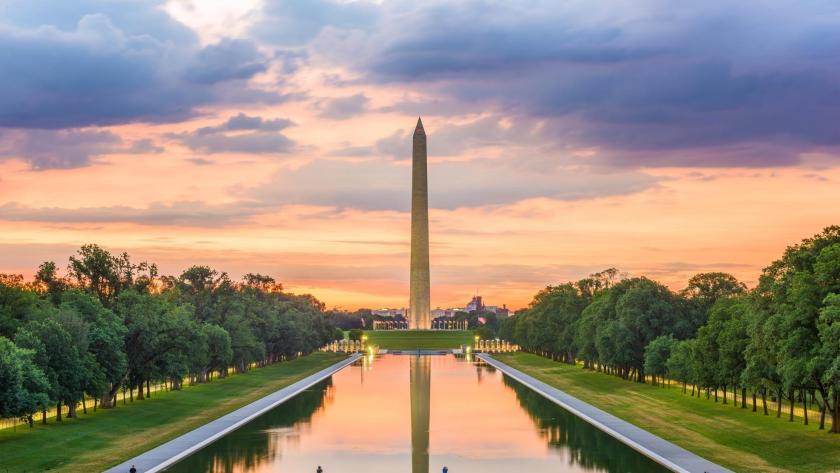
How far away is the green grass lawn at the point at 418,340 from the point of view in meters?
161

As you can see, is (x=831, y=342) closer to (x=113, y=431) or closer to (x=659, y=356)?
(x=113, y=431)

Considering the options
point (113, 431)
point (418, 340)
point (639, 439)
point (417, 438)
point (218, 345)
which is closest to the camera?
point (639, 439)

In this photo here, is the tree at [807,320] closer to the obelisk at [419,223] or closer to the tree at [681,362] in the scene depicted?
the tree at [681,362]

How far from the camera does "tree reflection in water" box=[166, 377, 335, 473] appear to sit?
122ft

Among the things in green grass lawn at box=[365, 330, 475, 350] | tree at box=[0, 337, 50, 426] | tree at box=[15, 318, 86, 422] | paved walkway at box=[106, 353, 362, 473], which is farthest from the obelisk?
tree at box=[0, 337, 50, 426]

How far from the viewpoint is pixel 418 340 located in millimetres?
160625

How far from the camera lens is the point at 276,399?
65625 millimetres

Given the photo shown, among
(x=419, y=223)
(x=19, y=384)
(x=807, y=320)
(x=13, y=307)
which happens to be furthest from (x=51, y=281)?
(x=419, y=223)

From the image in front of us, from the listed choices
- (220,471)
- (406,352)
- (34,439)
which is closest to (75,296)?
(34,439)

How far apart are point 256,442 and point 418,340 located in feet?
385

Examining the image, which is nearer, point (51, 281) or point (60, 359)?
point (60, 359)

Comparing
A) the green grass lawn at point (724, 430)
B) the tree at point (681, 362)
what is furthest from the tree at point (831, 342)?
the tree at point (681, 362)

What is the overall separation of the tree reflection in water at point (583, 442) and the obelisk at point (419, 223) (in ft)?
300

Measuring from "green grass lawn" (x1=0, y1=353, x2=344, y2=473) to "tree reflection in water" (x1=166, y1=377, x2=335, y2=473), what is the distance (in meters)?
2.67
